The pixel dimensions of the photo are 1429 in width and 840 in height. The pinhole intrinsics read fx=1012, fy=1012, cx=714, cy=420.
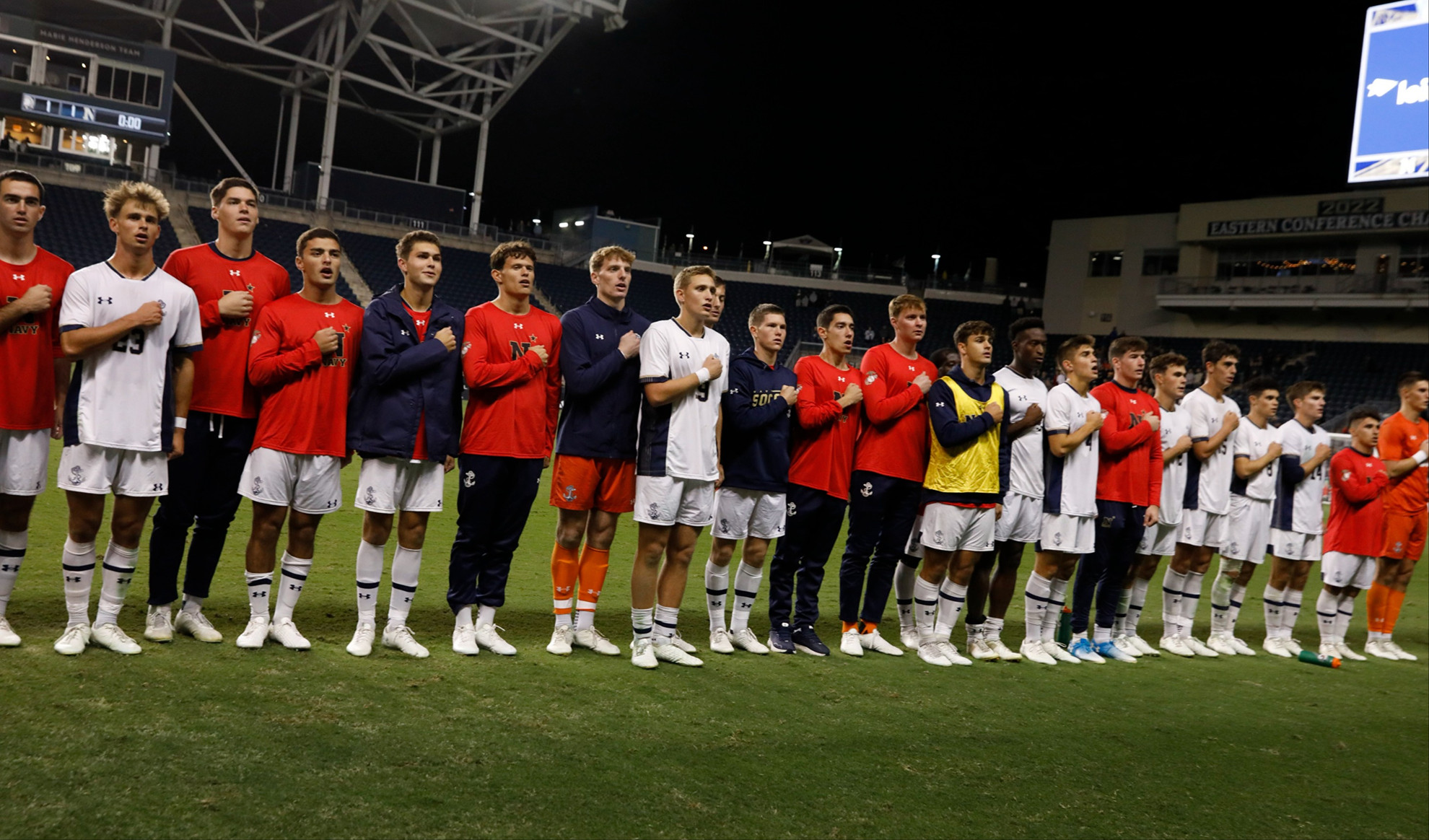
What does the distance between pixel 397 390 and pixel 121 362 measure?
1191mm

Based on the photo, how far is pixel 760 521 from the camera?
19.7 ft

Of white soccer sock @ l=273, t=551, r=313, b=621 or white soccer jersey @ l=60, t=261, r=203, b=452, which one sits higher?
white soccer jersey @ l=60, t=261, r=203, b=452

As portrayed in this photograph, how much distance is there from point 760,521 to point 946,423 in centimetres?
133

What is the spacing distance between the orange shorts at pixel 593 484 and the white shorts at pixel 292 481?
1112mm

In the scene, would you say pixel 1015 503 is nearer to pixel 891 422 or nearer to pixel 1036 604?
pixel 1036 604

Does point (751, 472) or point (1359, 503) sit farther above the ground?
point (1359, 503)

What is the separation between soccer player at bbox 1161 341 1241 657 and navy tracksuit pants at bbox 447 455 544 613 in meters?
5.15

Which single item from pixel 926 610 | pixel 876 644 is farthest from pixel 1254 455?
pixel 876 644

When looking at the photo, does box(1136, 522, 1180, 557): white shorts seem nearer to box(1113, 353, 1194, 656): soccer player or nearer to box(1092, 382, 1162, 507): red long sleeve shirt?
box(1113, 353, 1194, 656): soccer player

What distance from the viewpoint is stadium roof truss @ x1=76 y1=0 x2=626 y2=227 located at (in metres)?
29.2

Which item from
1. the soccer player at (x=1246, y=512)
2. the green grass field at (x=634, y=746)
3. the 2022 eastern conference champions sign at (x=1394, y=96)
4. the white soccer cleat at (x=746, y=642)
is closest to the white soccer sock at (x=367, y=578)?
the green grass field at (x=634, y=746)

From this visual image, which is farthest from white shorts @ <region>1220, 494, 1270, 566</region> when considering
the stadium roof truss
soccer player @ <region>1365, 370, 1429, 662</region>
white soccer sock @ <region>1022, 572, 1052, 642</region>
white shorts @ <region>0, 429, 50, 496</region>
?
the stadium roof truss

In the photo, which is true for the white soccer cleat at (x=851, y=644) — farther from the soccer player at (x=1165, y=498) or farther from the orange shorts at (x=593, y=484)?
the soccer player at (x=1165, y=498)

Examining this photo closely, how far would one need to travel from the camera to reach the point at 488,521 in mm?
5344
